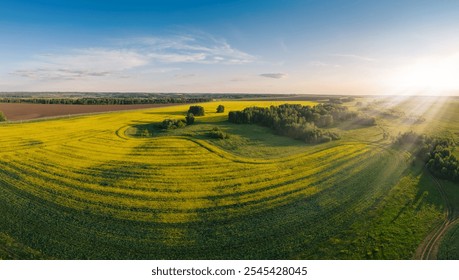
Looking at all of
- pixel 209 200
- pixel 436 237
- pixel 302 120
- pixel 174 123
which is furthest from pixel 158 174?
pixel 302 120

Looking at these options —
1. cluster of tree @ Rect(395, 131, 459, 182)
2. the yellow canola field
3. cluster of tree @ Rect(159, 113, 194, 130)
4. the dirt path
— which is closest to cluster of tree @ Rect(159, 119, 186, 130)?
cluster of tree @ Rect(159, 113, 194, 130)

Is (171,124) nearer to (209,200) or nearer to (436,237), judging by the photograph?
(209,200)

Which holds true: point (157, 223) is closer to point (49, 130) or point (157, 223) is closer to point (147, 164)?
point (147, 164)

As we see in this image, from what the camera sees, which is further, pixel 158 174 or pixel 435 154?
pixel 435 154

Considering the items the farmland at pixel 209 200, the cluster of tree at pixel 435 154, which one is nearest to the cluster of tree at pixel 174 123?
the farmland at pixel 209 200

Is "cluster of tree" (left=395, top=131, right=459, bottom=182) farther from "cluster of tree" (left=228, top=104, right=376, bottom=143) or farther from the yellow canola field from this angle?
"cluster of tree" (left=228, top=104, right=376, bottom=143)
